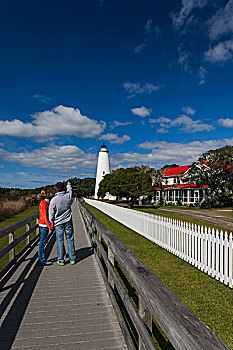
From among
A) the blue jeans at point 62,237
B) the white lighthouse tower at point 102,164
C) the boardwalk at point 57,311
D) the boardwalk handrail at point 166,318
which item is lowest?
the boardwalk at point 57,311

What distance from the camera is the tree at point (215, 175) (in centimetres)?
3166

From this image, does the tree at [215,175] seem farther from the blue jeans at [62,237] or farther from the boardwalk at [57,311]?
the boardwalk at [57,311]

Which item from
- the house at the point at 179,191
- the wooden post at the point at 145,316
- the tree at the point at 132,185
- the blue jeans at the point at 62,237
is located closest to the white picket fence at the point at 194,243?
the blue jeans at the point at 62,237

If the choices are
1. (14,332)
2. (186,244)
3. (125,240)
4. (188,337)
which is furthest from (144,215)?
(188,337)

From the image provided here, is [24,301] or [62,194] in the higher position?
[62,194]

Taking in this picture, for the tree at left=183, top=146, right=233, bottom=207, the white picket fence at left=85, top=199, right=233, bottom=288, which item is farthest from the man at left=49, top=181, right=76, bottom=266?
the tree at left=183, top=146, right=233, bottom=207

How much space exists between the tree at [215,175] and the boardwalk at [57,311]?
1166 inches

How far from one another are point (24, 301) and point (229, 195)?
108ft

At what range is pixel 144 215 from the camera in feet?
34.5

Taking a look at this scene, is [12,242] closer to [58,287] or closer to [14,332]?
[58,287]

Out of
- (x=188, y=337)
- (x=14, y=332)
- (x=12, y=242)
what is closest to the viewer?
(x=188, y=337)

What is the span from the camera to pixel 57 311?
3.45m

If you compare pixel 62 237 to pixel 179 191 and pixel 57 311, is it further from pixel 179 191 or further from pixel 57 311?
pixel 179 191

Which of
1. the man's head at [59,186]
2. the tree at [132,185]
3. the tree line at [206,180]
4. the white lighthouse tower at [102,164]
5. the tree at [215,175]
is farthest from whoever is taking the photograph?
the white lighthouse tower at [102,164]
